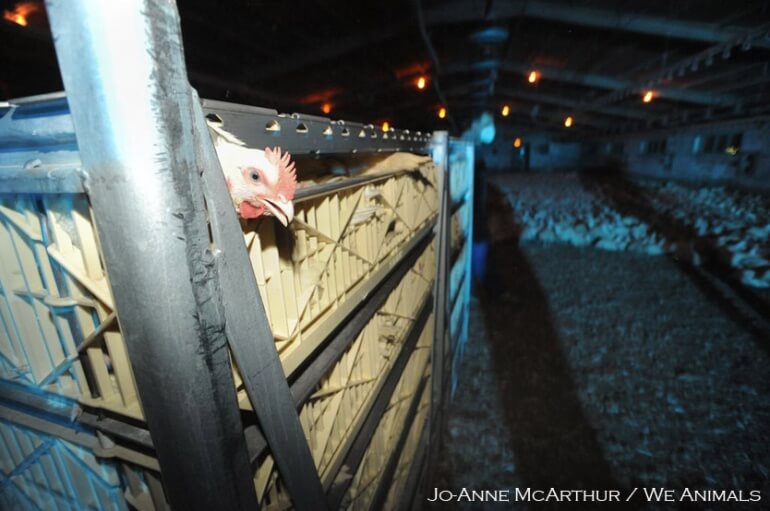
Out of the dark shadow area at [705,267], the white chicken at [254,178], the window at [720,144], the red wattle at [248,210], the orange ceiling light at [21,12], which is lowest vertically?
the dark shadow area at [705,267]

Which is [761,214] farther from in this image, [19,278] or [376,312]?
[19,278]

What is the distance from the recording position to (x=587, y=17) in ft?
23.6

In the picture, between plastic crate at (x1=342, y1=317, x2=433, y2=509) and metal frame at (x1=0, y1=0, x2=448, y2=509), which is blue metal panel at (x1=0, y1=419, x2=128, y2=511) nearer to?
metal frame at (x1=0, y1=0, x2=448, y2=509)

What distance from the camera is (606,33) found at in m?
8.11

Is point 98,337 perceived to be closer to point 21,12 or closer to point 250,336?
point 250,336

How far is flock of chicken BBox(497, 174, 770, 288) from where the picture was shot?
8961mm

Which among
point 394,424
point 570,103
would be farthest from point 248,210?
point 570,103

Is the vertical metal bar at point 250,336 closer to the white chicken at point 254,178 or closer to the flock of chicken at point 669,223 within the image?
the white chicken at point 254,178

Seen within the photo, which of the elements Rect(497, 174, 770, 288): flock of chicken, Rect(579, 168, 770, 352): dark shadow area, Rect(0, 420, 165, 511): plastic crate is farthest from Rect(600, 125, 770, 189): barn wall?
Rect(0, 420, 165, 511): plastic crate

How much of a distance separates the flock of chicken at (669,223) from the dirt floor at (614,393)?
1.15 m

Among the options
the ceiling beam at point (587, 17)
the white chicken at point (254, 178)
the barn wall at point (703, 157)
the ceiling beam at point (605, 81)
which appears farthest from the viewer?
the barn wall at point (703, 157)

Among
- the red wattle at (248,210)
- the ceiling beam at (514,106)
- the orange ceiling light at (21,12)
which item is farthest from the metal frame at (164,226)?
the ceiling beam at (514,106)

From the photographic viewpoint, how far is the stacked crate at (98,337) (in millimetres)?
1187

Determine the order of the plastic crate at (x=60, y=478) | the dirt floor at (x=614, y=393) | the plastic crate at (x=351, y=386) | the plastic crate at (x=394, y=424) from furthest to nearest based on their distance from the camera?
the dirt floor at (x=614, y=393)
the plastic crate at (x=394, y=424)
the plastic crate at (x=351, y=386)
the plastic crate at (x=60, y=478)
